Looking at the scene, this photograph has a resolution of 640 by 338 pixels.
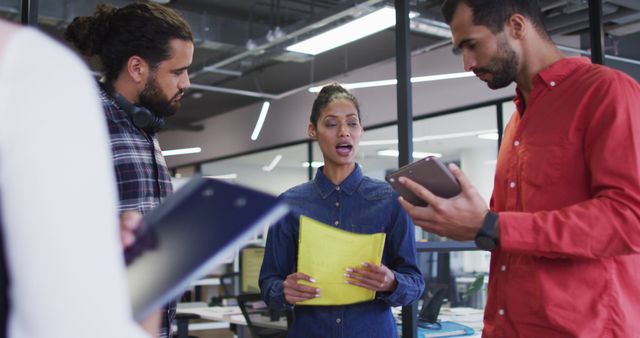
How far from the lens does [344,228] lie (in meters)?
2.30

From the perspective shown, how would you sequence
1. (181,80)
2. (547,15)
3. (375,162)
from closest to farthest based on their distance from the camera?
(181,80), (547,15), (375,162)

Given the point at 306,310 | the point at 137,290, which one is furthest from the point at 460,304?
the point at 137,290

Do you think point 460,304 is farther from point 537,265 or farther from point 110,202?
point 110,202

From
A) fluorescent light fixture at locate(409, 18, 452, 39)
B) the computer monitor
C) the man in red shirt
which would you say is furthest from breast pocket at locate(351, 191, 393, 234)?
fluorescent light fixture at locate(409, 18, 452, 39)

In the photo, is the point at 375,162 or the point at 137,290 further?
the point at 375,162

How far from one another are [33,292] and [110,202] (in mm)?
85

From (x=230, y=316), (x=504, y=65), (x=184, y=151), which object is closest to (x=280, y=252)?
(x=504, y=65)

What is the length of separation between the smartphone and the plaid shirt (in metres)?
0.69

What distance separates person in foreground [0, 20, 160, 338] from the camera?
453mm

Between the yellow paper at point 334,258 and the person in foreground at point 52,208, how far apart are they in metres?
1.61

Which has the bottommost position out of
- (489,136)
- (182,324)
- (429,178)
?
(182,324)

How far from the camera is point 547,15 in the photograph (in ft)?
21.4

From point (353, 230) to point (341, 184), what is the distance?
0.19 m

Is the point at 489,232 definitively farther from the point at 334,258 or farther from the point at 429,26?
the point at 429,26
